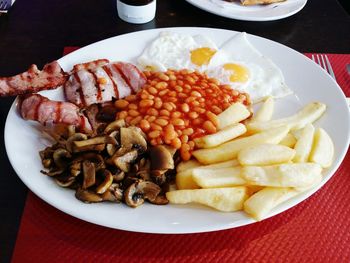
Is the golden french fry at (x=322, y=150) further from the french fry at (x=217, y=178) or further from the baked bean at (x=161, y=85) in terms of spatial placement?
the baked bean at (x=161, y=85)

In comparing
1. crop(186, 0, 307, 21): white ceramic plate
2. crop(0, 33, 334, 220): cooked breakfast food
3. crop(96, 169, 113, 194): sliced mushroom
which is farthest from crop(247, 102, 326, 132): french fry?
crop(186, 0, 307, 21): white ceramic plate

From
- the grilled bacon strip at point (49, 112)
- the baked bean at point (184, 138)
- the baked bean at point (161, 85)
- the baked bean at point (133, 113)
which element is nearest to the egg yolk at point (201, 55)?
the baked bean at point (161, 85)

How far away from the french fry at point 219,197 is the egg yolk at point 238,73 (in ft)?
3.75

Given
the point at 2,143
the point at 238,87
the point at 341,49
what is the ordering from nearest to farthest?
the point at 2,143 < the point at 238,87 < the point at 341,49

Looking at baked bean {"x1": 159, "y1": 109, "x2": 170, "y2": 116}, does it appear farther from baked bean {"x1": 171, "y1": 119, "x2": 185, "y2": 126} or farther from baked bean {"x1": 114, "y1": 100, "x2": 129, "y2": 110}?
baked bean {"x1": 114, "y1": 100, "x2": 129, "y2": 110}

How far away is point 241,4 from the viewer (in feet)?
11.9

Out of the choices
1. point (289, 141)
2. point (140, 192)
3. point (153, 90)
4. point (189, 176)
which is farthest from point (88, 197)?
point (289, 141)

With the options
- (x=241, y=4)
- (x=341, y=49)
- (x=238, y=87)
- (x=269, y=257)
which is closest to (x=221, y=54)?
(x=238, y=87)

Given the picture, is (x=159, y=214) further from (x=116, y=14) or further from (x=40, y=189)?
(x=116, y=14)

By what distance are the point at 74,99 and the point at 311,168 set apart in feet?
4.87

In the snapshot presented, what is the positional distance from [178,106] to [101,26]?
1452 mm

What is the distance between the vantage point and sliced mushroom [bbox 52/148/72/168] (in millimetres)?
2135

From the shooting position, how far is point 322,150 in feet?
7.07

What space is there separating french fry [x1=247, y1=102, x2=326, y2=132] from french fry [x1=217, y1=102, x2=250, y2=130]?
8 cm
